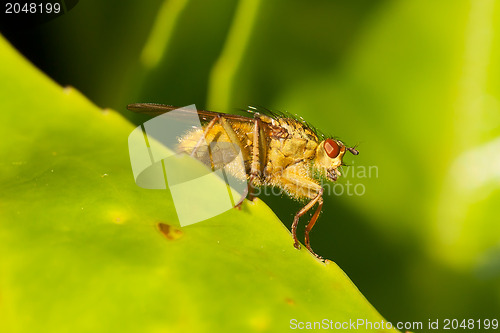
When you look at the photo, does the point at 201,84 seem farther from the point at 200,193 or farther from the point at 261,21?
the point at 200,193

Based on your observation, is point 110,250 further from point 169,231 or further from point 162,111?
point 162,111

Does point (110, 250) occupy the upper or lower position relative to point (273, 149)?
upper

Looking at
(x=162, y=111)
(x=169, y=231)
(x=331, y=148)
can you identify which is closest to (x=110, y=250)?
(x=169, y=231)

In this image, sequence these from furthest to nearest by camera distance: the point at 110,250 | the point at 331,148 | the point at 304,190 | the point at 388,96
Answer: the point at 331,148 < the point at 304,190 < the point at 388,96 < the point at 110,250

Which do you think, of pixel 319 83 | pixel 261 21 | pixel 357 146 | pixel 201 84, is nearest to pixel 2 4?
pixel 201 84

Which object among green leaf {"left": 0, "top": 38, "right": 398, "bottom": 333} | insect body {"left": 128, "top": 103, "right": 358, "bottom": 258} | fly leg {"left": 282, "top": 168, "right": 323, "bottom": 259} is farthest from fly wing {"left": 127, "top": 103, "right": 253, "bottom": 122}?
green leaf {"left": 0, "top": 38, "right": 398, "bottom": 333}

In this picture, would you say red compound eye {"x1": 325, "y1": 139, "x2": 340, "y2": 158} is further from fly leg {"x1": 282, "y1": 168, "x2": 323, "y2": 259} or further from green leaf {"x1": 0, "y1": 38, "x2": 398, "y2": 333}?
green leaf {"x1": 0, "y1": 38, "x2": 398, "y2": 333}

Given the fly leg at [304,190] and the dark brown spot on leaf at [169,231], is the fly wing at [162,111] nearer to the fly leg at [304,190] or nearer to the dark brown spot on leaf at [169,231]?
the fly leg at [304,190]
